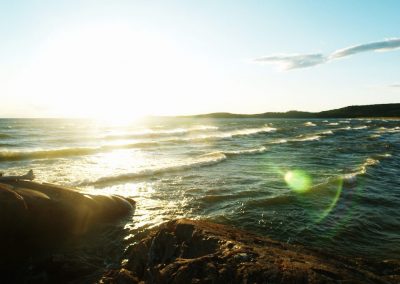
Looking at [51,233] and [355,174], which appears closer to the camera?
[51,233]

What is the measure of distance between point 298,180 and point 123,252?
9.55 m

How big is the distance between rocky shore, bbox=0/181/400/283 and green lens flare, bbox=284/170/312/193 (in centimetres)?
651

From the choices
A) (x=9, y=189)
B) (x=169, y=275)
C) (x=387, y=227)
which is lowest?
(x=387, y=227)

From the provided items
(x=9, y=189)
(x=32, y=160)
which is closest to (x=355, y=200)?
(x=9, y=189)

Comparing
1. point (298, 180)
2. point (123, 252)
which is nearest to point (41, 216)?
point (123, 252)

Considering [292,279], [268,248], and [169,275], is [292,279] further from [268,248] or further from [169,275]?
[169,275]

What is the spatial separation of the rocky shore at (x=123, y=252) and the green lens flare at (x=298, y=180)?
21.4ft

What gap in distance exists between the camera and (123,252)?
7133 mm

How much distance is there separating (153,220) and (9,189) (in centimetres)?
360

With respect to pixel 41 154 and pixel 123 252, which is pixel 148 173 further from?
pixel 41 154

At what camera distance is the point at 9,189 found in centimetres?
741

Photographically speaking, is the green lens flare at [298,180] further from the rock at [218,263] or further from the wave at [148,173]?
the rock at [218,263]

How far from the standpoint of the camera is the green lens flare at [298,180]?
42.4 ft

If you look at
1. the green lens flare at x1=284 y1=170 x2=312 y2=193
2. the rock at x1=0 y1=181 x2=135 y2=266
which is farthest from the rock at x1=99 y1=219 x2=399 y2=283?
the green lens flare at x1=284 y1=170 x2=312 y2=193
